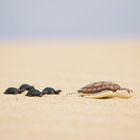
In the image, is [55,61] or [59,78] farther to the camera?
[55,61]

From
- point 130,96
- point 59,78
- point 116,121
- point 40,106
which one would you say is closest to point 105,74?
point 59,78

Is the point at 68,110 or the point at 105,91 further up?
the point at 105,91

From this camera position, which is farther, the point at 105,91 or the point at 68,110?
the point at 105,91

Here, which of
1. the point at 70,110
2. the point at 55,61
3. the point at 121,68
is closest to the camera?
the point at 70,110

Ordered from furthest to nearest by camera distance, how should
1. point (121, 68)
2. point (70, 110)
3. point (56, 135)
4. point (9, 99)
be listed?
point (121, 68)
point (9, 99)
point (70, 110)
point (56, 135)

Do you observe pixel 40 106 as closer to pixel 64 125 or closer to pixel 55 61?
pixel 64 125

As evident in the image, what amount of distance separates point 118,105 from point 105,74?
6486 mm

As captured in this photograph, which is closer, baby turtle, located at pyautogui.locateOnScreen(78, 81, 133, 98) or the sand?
the sand

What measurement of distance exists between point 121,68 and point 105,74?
1.67m

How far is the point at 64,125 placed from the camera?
9.58 metres

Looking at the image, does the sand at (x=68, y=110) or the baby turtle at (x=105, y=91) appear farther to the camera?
the baby turtle at (x=105, y=91)

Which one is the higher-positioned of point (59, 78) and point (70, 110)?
point (59, 78)

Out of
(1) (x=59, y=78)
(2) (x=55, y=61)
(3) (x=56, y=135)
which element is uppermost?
(2) (x=55, y=61)

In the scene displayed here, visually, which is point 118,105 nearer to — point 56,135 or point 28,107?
point 28,107
